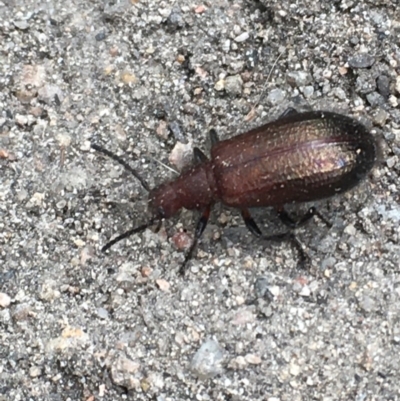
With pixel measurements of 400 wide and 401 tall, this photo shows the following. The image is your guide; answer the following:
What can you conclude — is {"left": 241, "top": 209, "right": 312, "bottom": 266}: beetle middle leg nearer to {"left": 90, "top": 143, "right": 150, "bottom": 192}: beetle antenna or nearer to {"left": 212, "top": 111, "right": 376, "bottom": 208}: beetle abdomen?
{"left": 212, "top": 111, "right": 376, "bottom": 208}: beetle abdomen

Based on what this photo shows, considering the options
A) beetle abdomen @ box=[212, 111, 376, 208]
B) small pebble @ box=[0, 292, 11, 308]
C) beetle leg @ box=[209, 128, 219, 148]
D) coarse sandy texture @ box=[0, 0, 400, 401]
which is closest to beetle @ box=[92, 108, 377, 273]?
beetle abdomen @ box=[212, 111, 376, 208]

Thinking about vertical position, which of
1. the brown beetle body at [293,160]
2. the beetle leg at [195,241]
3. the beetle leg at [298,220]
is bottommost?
the beetle leg at [195,241]

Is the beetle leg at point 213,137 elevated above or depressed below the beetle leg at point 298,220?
above

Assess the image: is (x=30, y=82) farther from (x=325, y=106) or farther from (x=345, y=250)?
(x=345, y=250)

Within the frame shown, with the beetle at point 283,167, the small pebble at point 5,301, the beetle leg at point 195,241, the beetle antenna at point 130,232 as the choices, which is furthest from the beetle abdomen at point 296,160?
the small pebble at point 5,301

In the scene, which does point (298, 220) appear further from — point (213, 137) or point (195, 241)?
point (213, 137)

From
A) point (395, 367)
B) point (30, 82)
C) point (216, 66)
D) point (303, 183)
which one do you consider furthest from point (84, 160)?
point (395, 367)

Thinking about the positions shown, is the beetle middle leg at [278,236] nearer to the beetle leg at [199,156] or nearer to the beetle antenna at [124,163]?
the beetle leg at [199,156]
